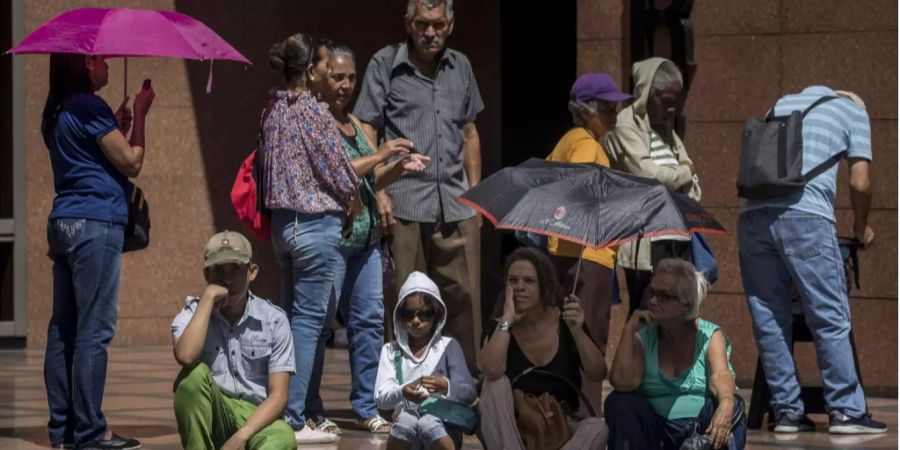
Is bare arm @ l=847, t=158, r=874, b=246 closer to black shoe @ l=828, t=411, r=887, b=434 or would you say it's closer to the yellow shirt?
black shoe @ l=828, t=411, r=887, b=434

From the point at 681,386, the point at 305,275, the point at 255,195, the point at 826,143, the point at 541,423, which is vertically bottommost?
the point at 541,423

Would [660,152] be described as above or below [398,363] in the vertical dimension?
above

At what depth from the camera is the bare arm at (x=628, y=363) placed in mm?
7980

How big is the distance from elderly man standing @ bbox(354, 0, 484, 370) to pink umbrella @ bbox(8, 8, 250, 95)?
124 cm

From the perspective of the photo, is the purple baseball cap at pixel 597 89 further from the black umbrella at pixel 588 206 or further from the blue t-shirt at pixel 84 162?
the blue t-shirt at pixel 84 162

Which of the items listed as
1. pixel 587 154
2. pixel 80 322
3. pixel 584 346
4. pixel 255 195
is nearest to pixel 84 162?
pixel 80 322

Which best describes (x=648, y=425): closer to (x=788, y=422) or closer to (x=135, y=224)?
(x=788, y=422)

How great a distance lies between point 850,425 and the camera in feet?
32.8

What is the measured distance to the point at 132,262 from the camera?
1516cm

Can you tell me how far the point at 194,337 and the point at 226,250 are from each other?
377mm

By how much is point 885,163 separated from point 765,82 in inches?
35.3

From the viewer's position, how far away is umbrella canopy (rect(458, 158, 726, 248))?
806 centimetres

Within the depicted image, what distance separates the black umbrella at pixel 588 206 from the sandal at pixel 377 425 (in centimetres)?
161

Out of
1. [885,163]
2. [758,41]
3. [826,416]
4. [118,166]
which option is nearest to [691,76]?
[758,41]
